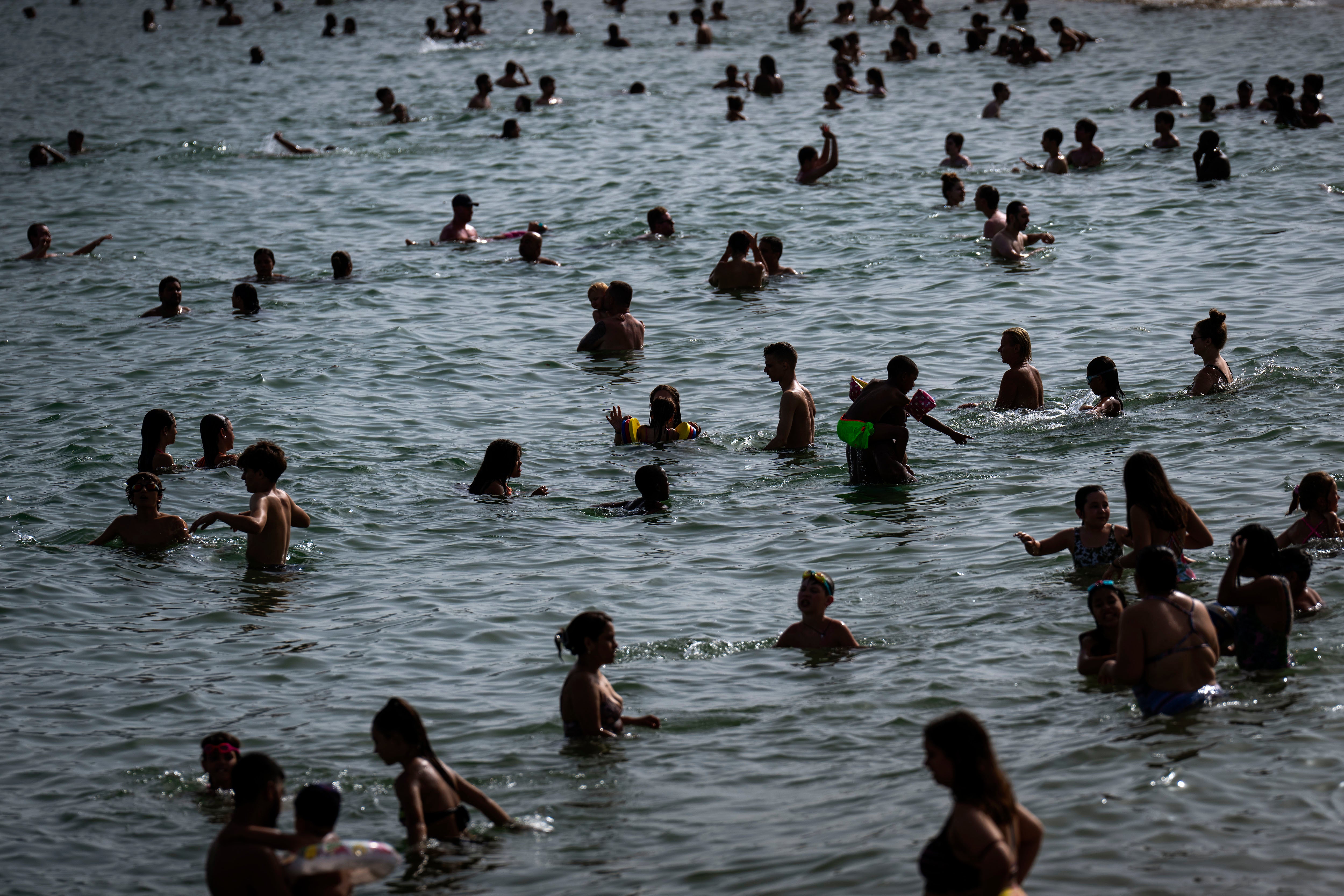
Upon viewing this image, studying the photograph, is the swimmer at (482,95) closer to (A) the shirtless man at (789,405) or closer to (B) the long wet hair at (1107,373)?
(A) the shirtless man at (789,405)

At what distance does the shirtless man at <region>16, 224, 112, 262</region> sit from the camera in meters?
25.3

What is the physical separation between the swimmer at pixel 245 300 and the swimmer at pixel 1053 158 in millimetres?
14712

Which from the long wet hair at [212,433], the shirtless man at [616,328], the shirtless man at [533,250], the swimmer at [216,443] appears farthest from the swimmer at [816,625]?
the shirtless man at [533,250]

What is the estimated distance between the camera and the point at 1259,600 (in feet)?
30.9

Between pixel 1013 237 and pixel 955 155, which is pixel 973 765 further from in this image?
pixel 955 155

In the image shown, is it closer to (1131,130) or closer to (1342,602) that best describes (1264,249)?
(1131,130)

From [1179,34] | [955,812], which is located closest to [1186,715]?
[955,812]

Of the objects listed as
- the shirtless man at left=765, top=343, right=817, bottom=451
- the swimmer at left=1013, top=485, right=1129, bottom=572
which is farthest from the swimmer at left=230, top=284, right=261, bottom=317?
the swimmer at left=1013, top=485, right=1129, bottom=572

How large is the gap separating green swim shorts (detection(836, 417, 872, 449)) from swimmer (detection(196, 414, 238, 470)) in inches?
243

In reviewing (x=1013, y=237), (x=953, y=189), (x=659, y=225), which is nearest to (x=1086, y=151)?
(x=953, y=189)

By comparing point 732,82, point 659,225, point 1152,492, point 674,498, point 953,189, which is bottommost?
point 674,498

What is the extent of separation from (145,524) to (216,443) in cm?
199

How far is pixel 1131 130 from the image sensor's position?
31.0 meters

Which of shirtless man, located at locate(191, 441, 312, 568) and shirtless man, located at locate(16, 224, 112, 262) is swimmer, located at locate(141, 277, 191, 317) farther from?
shirtless man, located at locate(191, 441, 312, 568)
